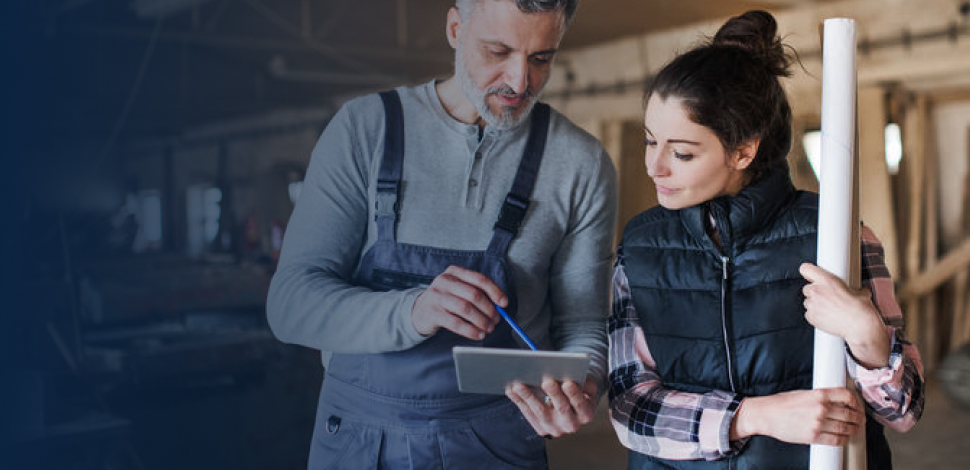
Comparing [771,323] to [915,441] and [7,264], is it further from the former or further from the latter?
[915,441]

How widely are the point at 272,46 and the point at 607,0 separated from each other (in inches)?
30.5

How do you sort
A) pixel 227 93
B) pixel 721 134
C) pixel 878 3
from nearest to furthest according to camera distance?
pixel 721 134 < pixel 227 93 < pixel 878 3

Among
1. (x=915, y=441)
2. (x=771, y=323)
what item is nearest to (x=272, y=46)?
(x=771, y=323)

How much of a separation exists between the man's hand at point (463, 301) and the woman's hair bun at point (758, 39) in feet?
1.55

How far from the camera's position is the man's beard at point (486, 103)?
1267 millimetres

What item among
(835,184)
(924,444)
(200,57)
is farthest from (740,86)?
(924,444)

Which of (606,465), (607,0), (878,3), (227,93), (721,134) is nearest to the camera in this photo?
(721,134)

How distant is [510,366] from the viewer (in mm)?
1059

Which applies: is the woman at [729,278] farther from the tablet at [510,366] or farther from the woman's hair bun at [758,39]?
the tablet at [510,366]

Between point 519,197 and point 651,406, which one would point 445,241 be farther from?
point 651,406

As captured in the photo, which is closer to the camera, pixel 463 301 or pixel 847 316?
pixel 847 316

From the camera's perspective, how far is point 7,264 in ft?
3.77

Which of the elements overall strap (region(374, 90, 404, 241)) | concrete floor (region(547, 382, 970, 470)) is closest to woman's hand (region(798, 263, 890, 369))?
overall strap (region(374, 90, 404, 241))

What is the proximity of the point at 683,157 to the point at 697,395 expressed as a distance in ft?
1.08
